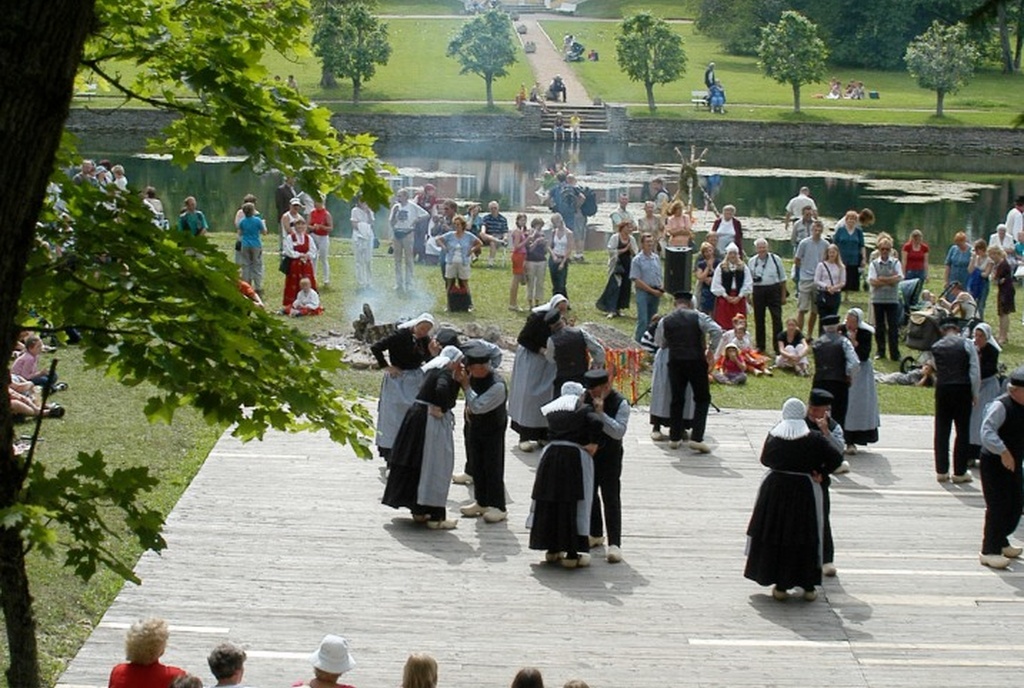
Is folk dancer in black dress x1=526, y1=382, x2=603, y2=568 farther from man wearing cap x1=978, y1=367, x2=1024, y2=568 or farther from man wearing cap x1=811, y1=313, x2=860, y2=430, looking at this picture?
man wearing cap x1=811, y1=313, x2=860, y2=430

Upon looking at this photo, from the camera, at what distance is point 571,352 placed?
51.5 feet

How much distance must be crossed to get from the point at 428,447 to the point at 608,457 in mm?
1521

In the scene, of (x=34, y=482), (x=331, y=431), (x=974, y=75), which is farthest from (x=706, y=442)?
(x=974, y=75)

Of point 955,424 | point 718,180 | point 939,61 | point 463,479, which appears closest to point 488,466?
point 463,479

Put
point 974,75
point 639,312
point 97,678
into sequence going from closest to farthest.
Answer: point 97,678 < point 639,312 < point 974,75

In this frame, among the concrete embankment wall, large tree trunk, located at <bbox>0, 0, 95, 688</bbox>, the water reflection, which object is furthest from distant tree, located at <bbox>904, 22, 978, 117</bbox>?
large tree trunk, located at <bbox>0, 0, 95, 688</bbox>

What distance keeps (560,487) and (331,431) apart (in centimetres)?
488

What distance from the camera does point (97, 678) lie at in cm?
1081

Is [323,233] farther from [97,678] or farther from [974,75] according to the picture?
[974,75]

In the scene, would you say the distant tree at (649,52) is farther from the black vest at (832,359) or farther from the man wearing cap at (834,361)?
the black vest at (832,359)

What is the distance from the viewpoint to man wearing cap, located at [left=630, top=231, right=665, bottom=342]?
2134cm

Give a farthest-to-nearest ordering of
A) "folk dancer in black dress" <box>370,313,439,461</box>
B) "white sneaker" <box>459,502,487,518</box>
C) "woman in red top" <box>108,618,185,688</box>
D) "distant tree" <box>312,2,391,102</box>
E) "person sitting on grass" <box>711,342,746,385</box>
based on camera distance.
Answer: "distant tree" <box>312,2,391,102</box> < "person sitting on grass" <box>711,342,746,385</box> < "folk dancer in black dress" <box>370,313,439,461</box> < "white sneaker" <box>459,502,487,518</box> < "woman in red top" <box>108,618,185,688</box>

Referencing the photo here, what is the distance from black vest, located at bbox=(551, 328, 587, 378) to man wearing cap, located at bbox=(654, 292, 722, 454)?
116cm

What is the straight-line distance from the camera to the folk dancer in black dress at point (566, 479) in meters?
12.9
